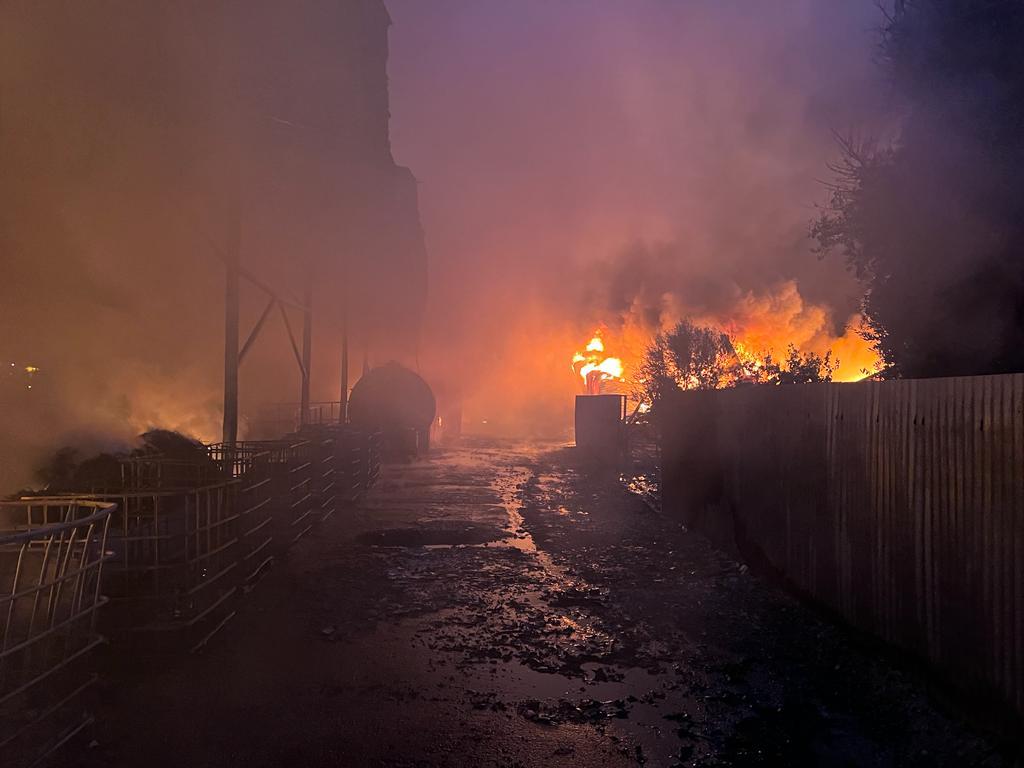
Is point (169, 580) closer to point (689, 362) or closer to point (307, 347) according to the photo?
point (307, 347)

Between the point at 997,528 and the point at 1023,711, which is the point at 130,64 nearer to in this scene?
the point at 997,528

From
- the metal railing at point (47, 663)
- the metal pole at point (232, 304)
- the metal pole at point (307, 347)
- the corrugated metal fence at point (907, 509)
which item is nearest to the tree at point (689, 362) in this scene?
the metal pole at point (307, 347)

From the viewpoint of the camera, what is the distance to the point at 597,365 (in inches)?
1714

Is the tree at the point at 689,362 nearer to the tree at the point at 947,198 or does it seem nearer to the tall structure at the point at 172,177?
the tree at the point at 947,198

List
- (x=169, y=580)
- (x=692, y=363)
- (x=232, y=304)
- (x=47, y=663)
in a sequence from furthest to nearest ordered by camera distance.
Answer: (x=692, y=363)
(x=232, y=304)
(x=169, y=580)
(x=47, y=663)

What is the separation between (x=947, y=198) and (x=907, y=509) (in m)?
9.82

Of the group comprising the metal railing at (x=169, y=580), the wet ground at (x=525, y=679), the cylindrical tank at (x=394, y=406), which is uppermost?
the cylindrical tank at (x=394, y=406)

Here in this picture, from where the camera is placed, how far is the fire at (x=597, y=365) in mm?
43375

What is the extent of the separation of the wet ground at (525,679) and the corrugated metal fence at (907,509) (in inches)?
15.8

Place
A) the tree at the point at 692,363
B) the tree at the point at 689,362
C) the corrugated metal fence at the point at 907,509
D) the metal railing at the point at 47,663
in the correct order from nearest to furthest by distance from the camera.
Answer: the metal railing at the point at 47,663 < the corrugated metal fence at the point at 907,509 < the tree at the point at 692,363 < the tree at the point at 689,362

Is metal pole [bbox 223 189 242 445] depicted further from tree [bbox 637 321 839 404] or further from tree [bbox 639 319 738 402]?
tree [bbox 639 319 738 402]

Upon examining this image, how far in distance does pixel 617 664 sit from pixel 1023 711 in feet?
8.42

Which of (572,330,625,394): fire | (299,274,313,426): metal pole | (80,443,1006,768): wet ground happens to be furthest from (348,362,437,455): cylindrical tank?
(572,330,625,394): fire

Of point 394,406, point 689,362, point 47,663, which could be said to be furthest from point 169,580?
point 689,362
